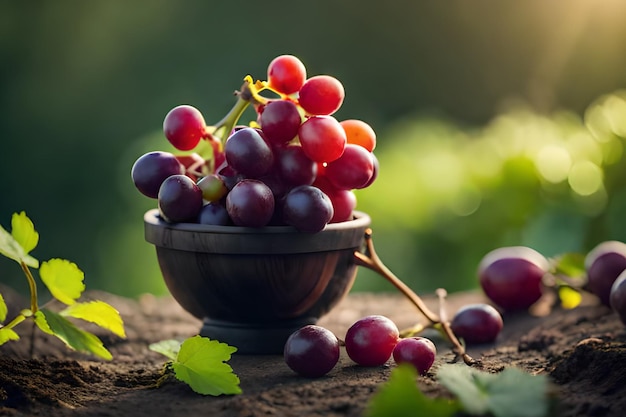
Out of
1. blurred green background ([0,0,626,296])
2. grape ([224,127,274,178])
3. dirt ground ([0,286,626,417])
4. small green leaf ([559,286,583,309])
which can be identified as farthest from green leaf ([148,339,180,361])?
blurred green background ([0,0,626,296])

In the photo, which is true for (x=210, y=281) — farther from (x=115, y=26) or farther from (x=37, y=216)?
→ (x=115, y=26)

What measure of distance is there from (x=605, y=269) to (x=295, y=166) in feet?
2.93

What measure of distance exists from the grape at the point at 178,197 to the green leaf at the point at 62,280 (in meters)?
0.19

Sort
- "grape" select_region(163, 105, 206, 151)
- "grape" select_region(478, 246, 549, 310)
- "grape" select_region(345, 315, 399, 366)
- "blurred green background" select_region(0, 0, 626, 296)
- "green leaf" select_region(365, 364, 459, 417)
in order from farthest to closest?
"blurred green background" select_region(0, 0, 626, 296)
"grape" select_region(478, 246, 549, 310)
"grape" select_region(163, 105, 206, 151)
"grape" select_region(345, 315, 399, 366)
"green leaf" select_region(365, 364, 459, 417)

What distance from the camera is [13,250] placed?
1273mm

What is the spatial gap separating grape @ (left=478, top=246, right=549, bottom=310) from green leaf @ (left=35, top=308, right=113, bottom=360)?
1086 mm

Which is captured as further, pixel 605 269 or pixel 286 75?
pixel 605 269

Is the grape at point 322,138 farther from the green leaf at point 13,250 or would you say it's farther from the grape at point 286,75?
the green leaf at point 13,250

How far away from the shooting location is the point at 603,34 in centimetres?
431

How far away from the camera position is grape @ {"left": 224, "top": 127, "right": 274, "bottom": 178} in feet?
4.41

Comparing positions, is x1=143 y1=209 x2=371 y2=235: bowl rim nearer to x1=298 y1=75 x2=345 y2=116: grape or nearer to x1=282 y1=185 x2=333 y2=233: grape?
x1=282 y1=185 x2=333 y2=233: grape

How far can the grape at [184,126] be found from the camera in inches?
58.4

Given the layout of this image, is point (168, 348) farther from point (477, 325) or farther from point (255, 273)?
point (477, 325)

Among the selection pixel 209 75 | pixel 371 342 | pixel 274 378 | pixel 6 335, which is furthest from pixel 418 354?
pixel 209 75
